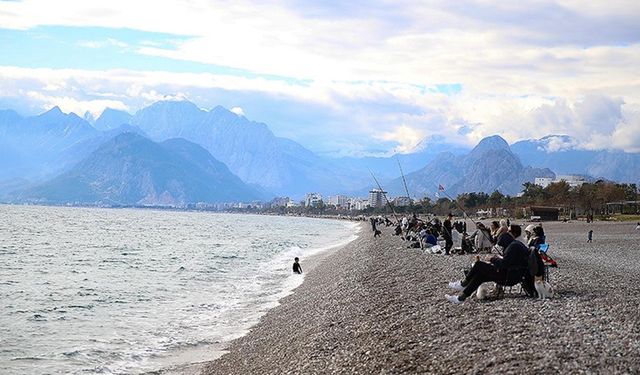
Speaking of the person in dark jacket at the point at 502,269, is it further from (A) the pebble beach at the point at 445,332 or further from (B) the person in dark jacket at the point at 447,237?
(B) the person in dark jacket at the point at 447,237

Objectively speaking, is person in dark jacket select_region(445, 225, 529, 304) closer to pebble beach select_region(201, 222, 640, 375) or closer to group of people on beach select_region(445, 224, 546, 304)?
group of people on beach select_region(445, 224, 546, 304)

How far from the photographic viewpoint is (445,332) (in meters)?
10.2

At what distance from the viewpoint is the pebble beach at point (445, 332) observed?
8.05 meters

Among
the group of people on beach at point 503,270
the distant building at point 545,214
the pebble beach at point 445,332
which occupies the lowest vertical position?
the pebble beach at point 445,332

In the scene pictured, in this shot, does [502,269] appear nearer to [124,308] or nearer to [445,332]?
[445,332]

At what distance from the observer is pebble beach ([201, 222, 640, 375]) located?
317 inches

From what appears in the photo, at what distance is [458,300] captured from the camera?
498 inches

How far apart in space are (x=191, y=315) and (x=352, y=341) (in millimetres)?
9000

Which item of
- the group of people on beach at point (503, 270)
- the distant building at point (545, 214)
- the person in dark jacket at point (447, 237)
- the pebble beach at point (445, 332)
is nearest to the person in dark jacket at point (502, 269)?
the group of people on beach at point (503, 270)

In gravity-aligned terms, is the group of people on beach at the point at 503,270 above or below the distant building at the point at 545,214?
below

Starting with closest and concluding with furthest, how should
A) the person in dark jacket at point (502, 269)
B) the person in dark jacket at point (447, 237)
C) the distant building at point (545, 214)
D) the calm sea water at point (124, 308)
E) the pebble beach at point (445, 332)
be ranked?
the pebble beach at point (445, 332) < the person in dark jacket at point (502, 269) < the calm sea water at point (124, 308) < the person in dark jacket at point (447, 237) < the distant building at point (545, 214)

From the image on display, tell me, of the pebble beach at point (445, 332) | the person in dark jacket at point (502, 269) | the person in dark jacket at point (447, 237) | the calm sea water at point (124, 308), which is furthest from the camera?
the person in dark jacket at point (447, 237)

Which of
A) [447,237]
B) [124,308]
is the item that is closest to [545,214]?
[447,237]

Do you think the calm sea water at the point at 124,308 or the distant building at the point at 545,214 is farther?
the distant building at the point at 545,214
